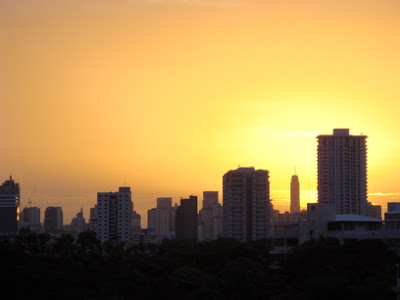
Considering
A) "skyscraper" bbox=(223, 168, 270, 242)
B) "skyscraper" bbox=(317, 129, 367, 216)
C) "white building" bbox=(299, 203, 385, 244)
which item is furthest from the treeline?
"skyscraper" bbox=(317, 129, 367, 216)

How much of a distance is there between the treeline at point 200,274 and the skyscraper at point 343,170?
95.5 metres

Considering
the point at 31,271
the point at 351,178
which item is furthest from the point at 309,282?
the point at 351,178

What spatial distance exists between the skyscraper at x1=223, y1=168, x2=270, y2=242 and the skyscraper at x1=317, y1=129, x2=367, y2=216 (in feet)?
57.2

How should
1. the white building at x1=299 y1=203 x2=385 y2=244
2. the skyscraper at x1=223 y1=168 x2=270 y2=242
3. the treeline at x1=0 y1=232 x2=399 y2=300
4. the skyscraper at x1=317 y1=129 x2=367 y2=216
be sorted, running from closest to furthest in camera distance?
the treeline at x1=0 y1=232 x2=399 y2=300
the white building at x1=299 y1=203 x2=385 y2=244
the skyscraper at x1=223 y1=168 x2=270 y2=242
the skyscraper at x1=317 y1=129 x2=367 y2=216

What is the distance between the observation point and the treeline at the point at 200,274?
65562 mm

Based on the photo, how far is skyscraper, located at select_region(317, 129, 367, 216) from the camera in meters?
185

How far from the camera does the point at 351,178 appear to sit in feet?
611

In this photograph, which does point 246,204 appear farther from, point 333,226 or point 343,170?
point 333,226

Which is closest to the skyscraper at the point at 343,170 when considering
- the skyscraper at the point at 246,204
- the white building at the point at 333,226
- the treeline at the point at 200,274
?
the skyscraper at the point at 246,204

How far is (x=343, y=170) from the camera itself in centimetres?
18538

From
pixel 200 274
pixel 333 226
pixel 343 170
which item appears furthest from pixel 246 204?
pixel 200 274

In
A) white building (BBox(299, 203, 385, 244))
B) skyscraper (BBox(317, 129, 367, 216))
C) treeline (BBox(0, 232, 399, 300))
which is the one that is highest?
skyscraper (BBox(317, 129, 367, 216))

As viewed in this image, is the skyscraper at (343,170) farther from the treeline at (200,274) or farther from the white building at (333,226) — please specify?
the treeline at (200,274)

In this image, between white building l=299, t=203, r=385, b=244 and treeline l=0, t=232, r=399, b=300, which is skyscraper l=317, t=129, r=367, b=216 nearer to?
white building l=299, t=203, r=385, b=244
